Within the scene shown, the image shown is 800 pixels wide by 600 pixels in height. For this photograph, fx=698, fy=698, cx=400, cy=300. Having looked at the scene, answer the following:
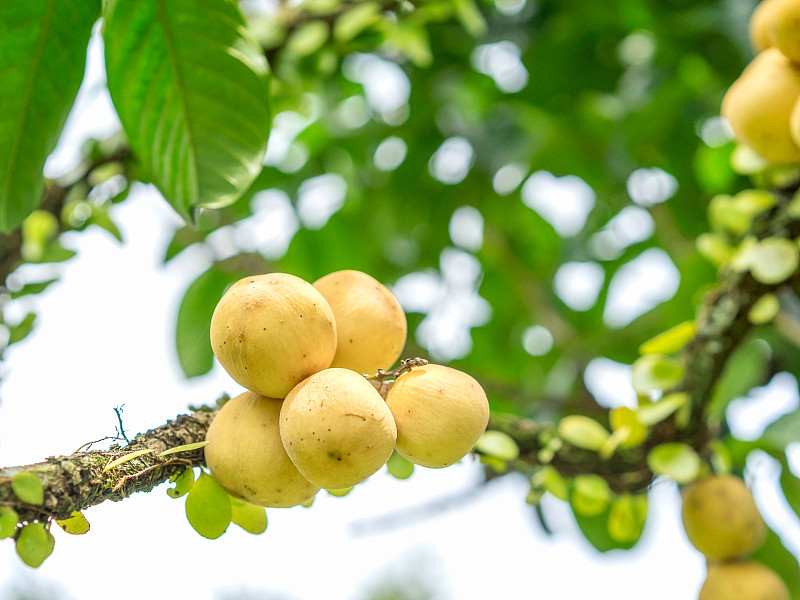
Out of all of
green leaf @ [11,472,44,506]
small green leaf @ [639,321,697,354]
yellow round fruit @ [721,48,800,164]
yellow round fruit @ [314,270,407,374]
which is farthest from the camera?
small green leaf @ [639,321,697,354]

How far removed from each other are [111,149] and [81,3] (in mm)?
415

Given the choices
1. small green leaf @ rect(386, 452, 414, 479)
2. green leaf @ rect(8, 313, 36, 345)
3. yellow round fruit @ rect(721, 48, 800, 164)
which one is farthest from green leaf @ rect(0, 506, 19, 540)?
yellow round fruit @ rect(721, 48, 800, 164)

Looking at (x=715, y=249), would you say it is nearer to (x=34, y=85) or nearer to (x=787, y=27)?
(x=787, y=27)

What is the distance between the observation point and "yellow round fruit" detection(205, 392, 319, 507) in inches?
15.6

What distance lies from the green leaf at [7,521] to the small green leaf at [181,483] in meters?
0.10

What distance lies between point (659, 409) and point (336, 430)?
463 mm

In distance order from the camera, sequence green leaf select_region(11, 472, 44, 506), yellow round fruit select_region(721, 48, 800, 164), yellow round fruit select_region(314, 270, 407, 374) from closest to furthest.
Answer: green leaf select_region(11, 472, 44, 506), yellow round fruit select_region(314, 270, 407, 374), yellow round fruit select_region(721, 48, 800, 164)

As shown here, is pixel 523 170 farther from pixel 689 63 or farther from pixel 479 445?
pixel 479 445

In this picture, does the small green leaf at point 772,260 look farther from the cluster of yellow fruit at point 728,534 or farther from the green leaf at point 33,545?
the green leaf at point 33,545

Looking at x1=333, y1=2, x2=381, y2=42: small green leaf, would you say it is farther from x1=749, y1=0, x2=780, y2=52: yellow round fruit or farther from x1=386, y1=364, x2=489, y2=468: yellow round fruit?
x1=386, y1=364, x2=489, y2=468: yellow round fruit

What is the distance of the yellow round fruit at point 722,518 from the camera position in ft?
2.43

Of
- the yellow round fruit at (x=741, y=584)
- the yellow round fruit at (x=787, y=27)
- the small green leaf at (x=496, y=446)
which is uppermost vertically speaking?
the yellow round fruit at (x=787, y=27)

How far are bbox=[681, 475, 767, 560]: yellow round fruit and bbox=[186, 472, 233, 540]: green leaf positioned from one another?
1.81ft

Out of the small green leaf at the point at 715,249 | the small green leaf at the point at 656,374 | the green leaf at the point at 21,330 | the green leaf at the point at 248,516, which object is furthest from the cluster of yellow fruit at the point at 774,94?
the green leaf at the point at 21,330
